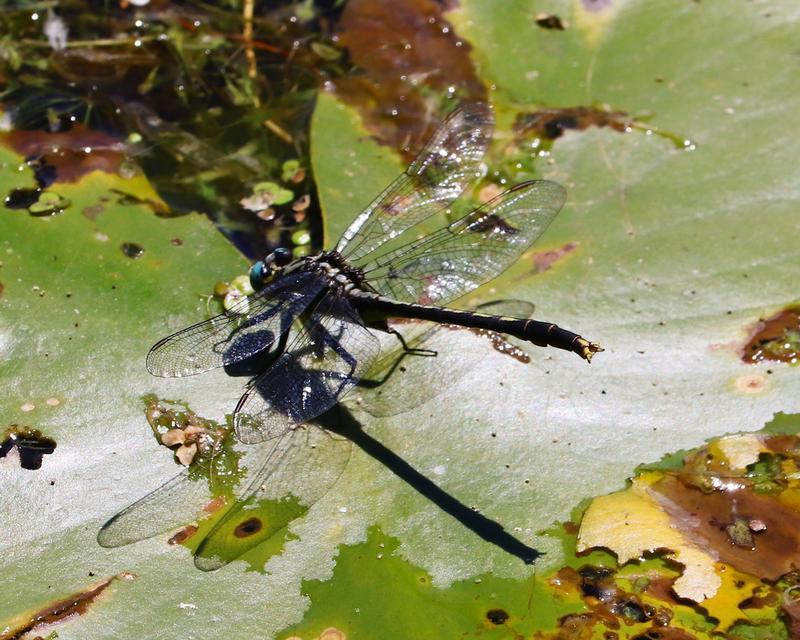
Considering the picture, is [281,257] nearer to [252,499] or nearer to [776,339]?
[252,499]

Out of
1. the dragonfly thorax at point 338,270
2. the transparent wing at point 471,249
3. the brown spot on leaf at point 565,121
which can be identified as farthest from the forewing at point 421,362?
the brown spot on leaf at point 565,121

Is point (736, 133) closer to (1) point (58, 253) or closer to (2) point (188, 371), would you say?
(2) point (188, 371)

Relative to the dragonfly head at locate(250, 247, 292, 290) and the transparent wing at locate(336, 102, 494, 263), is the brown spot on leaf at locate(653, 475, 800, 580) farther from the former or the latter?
the dragonfly head at locate(250, 247, 292, 290)

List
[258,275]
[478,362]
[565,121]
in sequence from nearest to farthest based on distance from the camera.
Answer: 1. [478,362]
2. [258,275]
3. [565,121]

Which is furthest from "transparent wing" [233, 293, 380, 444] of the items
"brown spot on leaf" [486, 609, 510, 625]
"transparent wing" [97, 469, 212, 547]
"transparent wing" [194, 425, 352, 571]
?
"brown spot on leaf" [486, 609, 510, 625]

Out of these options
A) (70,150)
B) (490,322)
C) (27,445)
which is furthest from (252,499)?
(70,150)

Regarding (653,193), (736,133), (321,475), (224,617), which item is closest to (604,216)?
(653,193)
